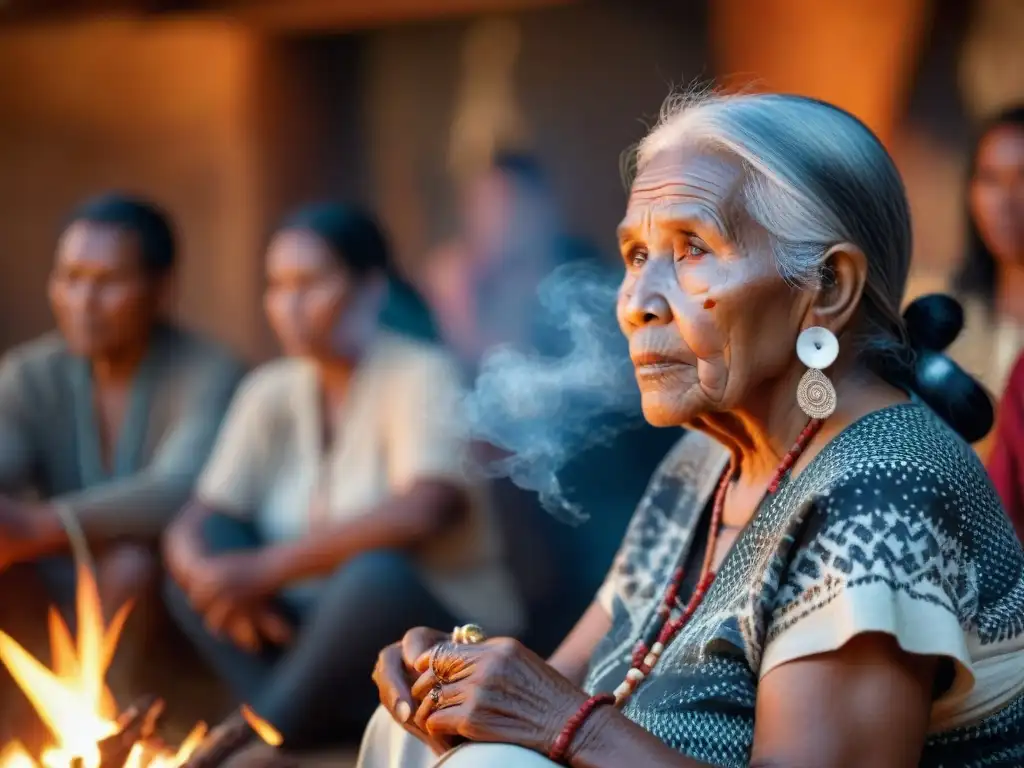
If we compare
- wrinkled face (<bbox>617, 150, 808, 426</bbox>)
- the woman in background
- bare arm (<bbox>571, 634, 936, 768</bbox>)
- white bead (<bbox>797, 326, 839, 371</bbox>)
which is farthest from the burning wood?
the woman in background

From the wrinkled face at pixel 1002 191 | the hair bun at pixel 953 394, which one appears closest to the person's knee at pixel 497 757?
the hair bun at pixel 953 394

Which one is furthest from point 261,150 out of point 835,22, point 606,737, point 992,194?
point 606,737

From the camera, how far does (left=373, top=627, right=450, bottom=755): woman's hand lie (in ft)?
7.20

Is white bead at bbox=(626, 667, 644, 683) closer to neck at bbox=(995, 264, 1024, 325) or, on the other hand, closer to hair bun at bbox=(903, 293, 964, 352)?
hair bun at bbox=(903, 293, 964, 352)

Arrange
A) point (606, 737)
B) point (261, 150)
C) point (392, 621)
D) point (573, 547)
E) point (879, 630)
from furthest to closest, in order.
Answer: point (261, 150) → point (573, 547) → point (392, 621) → point (606, 737) → point (879, 630)

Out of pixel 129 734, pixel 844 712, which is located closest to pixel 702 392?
pixel 844 712

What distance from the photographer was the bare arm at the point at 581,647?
2.67m

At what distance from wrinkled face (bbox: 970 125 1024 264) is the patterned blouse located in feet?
7.35

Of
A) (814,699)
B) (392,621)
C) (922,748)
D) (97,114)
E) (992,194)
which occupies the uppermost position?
(97,114)

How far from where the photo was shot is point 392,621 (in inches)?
161

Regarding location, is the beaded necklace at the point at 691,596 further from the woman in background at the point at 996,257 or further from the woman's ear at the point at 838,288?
the woman in background at the point at 996,257

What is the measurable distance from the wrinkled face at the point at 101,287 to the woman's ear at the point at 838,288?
3.53 m

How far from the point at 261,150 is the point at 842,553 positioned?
5.35m

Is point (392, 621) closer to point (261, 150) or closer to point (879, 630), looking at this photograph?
point (879, 630)
